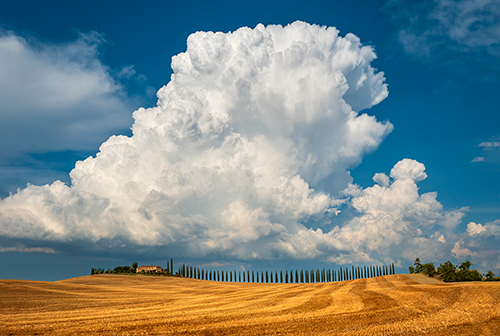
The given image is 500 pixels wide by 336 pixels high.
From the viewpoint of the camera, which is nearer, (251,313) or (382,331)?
(382,331)

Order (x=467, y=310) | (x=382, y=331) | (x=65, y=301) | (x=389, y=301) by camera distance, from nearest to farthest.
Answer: (x=382, y=331)
(x=467, y=310)
(x=389, y=301)
(x=65, y=301)

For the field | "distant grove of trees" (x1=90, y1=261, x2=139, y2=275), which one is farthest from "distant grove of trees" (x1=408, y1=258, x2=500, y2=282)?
"distant grove of trees" (x1=90, y1=261, x2=139, y2=275)

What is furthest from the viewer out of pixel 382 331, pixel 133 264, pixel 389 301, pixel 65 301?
pixel 133 264

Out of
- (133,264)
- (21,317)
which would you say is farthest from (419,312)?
(133,264)

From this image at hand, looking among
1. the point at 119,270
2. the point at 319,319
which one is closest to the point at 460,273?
the point at 319,319

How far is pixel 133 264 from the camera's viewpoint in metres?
114

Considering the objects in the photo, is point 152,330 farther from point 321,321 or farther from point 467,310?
point 467,310

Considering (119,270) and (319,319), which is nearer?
(319,319)

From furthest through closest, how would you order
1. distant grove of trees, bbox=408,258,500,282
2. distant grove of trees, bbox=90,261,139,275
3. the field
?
distant grove of trees, bbox=90,261,139,275 < distant grove of trees, bbox=408,258,500,282 < the field

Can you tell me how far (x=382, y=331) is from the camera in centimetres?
1845

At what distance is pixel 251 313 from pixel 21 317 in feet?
63.7

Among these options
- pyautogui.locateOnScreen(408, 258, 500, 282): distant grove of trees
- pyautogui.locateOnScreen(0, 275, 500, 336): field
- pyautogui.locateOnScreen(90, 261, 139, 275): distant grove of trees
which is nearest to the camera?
pyautogui.locateOnScreen(0, 275, 500, 336): field

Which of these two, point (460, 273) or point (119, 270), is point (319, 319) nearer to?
point (460, 273)

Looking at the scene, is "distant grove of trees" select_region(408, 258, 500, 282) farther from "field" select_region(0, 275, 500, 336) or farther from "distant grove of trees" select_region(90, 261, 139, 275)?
"distant grove of trees" select_region(90, 261, 139, 275)
